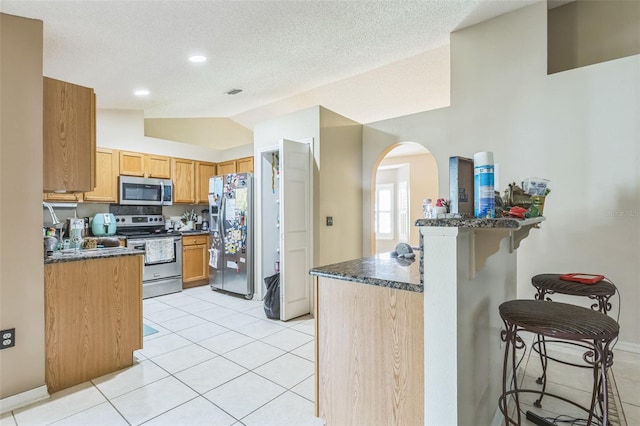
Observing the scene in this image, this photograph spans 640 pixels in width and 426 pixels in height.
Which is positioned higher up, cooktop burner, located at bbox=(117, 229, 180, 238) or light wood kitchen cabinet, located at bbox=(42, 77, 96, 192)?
light wood kitchen cabinet, located at bbox=(42, 77, 96, 192)

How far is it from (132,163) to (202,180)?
45.2 inches

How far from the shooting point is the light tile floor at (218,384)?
74.2 inches

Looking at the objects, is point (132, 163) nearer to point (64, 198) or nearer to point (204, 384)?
point (64, 198)

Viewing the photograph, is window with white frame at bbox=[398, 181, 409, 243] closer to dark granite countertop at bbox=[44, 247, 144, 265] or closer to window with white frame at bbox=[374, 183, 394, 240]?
window with white frame at bbox=[374, 183, 394, 240]

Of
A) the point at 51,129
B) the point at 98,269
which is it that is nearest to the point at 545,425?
the point at 98,269

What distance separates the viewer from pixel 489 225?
1.17 meters

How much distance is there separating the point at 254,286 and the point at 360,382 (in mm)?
3132

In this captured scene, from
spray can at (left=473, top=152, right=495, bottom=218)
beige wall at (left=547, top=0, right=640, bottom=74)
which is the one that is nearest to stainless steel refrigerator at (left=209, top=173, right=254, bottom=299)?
spray can at (left=473, top=152, right=495, bottom=218)

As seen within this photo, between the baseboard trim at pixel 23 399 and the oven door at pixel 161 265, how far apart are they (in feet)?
7.57

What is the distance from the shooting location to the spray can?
1.31 metres

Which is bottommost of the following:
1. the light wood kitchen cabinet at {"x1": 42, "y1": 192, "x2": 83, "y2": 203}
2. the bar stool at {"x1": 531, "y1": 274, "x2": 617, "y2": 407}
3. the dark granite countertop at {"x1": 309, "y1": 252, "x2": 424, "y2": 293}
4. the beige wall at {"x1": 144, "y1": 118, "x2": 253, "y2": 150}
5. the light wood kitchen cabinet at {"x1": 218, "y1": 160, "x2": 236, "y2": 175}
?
the bar stool at {"x1": 531, "y1": 274, "x2": 617, "y2": 407}

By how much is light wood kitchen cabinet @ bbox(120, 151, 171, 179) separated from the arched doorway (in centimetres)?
423

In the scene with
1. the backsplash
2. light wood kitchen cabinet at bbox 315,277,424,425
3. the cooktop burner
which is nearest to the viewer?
light wood kitchen cabinet at bbox 315,277,424,425

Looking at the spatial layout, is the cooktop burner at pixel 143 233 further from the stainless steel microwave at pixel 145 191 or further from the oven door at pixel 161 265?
the stainless steel microwave at pixel 145 191
